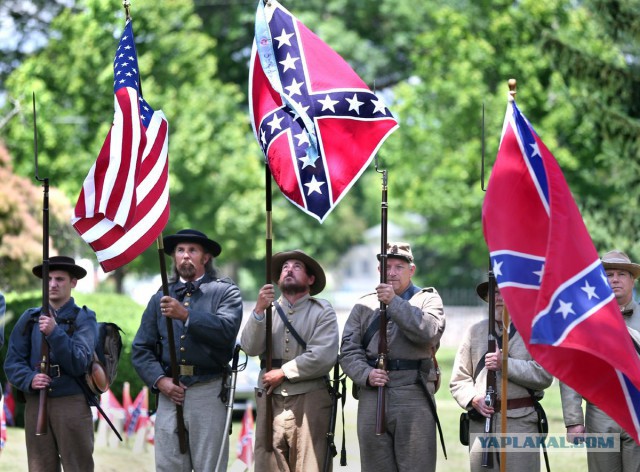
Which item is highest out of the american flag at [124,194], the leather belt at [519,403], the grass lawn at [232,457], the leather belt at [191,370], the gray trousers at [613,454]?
the american flag at [124,194]

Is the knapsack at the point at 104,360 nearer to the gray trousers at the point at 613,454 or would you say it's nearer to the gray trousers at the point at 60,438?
the gray trousers at the point at 60,438

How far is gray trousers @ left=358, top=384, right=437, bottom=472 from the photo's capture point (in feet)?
31.3

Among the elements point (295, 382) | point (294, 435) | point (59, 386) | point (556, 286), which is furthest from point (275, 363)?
point (556, 286)

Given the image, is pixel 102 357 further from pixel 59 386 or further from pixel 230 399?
pixel 230 399

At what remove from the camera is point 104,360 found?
1020cm

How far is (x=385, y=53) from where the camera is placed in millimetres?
51000

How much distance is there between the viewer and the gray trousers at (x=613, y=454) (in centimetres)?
942

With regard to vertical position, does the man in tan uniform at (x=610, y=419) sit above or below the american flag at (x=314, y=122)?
below

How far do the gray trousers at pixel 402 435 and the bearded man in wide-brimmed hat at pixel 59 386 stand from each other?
239 cm

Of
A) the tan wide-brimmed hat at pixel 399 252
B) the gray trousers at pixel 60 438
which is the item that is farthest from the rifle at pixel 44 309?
the tan wide-brimmed hat at pixel 399 252

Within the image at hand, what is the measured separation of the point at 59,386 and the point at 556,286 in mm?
4348

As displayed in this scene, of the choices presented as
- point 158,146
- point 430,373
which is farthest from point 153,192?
point 430,373

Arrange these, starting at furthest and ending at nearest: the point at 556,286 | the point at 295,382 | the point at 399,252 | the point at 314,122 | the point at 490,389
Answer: the point at 399,252 → the point at 295,382 → the point at 314,122 → the point at 490,389 → the point at 556,286

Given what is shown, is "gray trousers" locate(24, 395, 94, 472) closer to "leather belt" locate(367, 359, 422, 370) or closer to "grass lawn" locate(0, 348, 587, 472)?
"leather belt" locate(367, 359, 422, 370)
